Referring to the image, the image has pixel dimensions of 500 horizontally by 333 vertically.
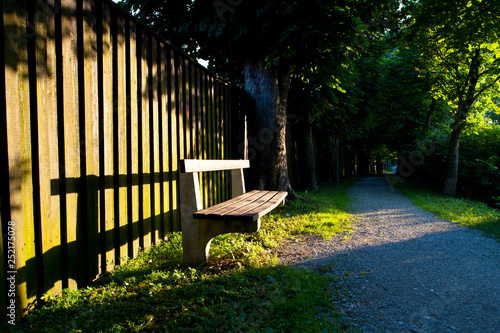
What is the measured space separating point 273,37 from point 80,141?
15.5ft

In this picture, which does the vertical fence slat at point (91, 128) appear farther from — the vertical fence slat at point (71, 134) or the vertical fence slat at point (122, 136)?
the vertical fence slat at point (122, 136)

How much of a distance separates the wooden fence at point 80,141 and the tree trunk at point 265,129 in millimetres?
2699

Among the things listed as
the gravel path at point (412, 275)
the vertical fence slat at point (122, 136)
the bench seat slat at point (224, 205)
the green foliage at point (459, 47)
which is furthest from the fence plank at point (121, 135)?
the green foliage at point (459, 47)

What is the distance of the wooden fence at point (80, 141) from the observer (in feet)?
7.30

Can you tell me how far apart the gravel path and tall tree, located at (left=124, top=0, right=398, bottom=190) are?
2.75 m

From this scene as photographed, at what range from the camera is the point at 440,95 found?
12758 mm

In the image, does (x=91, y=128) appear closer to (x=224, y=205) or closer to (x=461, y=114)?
(x=224, y=205)

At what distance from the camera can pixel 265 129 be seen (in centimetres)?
699

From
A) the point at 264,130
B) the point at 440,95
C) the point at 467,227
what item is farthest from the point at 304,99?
the point at 440,95

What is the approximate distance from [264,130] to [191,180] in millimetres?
3957

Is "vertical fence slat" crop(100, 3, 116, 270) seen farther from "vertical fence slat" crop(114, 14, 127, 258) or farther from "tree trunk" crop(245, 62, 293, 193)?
"tree trunk" crop(245, 62, 293, 193)

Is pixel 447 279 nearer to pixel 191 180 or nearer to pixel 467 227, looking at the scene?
pixel 191 180

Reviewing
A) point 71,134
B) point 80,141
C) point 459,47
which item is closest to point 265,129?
point 80,141

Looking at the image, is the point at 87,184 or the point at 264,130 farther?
the point at 264,130
